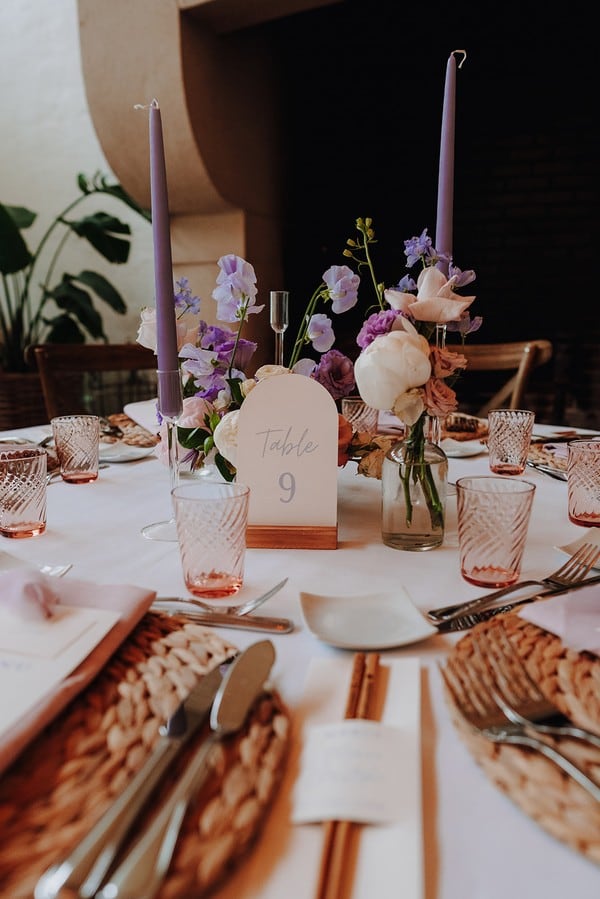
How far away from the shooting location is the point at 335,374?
0.93m

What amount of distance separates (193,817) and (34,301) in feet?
13.6

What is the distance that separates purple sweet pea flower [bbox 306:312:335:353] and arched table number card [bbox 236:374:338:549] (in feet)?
0.39

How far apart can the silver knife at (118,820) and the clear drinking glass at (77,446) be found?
75 centimetres

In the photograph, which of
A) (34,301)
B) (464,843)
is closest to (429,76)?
(34,301)

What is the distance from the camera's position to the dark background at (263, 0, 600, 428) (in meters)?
3.14

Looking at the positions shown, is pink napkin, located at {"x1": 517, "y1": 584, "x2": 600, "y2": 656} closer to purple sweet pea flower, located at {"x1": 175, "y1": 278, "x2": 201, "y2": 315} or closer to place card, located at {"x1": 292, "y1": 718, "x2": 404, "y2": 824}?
place card, located at {"x1": 292, "y1": 718, "x2": 404, "y2": 824}

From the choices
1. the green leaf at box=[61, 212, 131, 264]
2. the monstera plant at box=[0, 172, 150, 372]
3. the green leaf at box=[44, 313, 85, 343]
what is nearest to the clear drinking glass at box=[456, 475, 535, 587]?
the monstera plant at box=[0, 172, 150, 372]

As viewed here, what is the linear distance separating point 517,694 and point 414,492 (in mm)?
394

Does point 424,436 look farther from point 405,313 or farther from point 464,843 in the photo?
point 464,843

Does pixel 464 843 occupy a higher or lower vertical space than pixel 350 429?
lower

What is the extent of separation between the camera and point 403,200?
340 centimetres

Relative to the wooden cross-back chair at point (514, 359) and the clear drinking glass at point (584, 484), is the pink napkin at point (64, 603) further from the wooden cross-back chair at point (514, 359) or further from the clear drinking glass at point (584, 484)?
the wooden cross-back chair at point (514, 359)

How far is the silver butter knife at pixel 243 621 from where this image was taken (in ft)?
1.99

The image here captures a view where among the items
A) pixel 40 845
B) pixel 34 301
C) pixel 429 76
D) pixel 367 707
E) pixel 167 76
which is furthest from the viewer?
pixel 34 301
